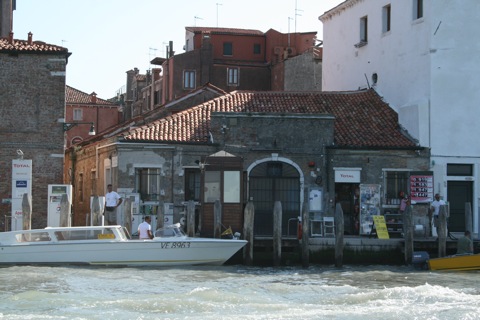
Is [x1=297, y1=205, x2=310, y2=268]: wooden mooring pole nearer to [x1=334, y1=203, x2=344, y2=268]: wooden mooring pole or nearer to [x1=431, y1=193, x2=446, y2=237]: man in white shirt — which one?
[x1=334, y1=203, x2=344, y2=268]: wooden mooring pole

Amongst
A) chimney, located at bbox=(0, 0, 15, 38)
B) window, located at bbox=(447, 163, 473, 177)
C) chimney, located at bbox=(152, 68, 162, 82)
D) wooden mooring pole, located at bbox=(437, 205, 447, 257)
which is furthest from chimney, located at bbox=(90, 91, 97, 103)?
wooden mooring pole, located at bbox=(437, 205, 447, 257)

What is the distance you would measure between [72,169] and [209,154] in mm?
10111

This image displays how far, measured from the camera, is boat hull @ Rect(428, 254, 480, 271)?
25.8 meters

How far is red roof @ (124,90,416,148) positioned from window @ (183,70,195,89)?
2393cm

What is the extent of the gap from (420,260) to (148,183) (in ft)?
28.0

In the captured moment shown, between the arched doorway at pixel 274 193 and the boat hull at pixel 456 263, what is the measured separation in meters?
5.23

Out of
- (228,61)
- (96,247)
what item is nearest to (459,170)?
(96,247)

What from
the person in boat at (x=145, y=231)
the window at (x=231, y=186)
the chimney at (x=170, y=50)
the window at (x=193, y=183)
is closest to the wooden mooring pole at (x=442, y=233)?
the window at (x=231, y=186)

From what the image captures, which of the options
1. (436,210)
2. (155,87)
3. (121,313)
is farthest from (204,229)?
(155,87)

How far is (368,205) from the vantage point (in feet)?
101

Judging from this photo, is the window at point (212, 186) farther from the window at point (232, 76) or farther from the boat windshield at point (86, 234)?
the window at point (232, 76)

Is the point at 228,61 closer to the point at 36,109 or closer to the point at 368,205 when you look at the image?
the point at 36,109

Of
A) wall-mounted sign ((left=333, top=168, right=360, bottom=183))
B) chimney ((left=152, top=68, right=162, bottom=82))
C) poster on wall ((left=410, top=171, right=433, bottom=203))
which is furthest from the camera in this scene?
chimney ((left=152, top=68, right=162, bottom=82))

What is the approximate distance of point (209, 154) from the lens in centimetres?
3064
